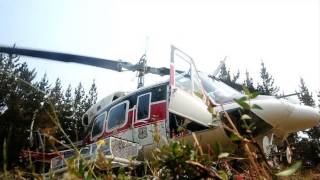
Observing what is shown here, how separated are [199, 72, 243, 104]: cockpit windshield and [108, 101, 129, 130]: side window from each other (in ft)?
6.57

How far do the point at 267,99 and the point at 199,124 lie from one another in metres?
1.27

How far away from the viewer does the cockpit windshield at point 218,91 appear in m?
7.41

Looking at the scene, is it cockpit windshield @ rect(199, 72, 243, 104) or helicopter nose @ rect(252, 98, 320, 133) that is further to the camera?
cockpit windshield @ rect(199, 72, 243, 104)

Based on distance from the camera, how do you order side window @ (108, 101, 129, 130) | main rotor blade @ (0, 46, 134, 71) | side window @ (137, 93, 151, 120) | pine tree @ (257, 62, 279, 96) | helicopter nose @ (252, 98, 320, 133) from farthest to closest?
pine tree @ (257, 62, 279, 96)
main rotor blade @ (0, 46, 134, 71)
side window @ (108, 101, 129, 130)
side window @ (137, 93, 151, 120)
helicopter nose @ (252, 98, 320, 133)

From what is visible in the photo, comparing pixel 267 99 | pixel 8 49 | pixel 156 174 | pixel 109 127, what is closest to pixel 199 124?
pixel 267 99

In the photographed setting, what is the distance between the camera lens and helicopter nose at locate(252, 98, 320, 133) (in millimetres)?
6367

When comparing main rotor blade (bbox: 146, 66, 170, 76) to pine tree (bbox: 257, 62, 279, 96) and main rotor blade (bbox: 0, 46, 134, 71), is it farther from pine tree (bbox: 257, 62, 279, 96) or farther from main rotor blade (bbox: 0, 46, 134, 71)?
pine tree (bbox: 257, 62, 279, 96)

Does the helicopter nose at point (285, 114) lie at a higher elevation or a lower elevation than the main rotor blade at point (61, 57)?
lower

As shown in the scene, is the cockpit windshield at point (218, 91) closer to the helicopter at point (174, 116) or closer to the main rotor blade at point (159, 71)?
the helicopter at point (174, 116)

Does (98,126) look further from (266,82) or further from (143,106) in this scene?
(266,82)

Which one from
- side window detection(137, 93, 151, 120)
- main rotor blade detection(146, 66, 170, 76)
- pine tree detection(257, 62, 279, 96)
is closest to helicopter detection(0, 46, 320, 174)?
side window detection(137, 93, 151, 120)

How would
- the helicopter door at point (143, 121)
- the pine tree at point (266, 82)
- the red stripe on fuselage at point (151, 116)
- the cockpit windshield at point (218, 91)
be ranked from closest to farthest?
1. the cockpit windshield at point (218, 91)
2. the red stripe on fuselage at point (151, 116)
3. the helicopter door at point (143, 121)
4. the pine tree at point (266, 82)

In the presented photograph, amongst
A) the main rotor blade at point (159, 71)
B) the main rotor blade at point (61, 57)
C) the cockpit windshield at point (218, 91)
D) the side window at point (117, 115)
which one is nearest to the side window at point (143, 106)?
the side window at point (117, 115)

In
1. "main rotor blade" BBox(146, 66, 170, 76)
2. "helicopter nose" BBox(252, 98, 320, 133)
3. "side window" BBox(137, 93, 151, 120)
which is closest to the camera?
"helicopter nose" BBox(252, 98, 320, 133)
